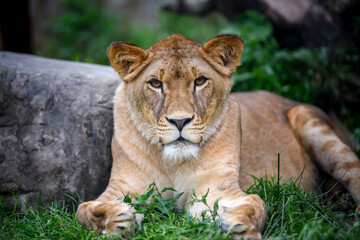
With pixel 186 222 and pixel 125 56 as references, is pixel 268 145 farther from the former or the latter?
pixel 125 56

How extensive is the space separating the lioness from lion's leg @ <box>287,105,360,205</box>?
144 mm

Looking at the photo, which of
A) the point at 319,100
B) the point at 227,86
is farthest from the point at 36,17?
the point at 227,86

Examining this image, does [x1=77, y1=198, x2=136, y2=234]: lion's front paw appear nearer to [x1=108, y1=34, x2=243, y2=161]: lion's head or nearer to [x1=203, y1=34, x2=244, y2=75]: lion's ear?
[x1=108, y1=34, x2=243, y2=161]: lion's head

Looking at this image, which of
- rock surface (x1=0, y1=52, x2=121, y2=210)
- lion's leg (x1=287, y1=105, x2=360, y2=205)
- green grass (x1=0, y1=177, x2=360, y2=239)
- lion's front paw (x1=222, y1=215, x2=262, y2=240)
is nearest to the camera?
lion's front paw (x1=222, y1=215, x2=262, y2=240)

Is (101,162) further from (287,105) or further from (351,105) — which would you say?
(351,105)

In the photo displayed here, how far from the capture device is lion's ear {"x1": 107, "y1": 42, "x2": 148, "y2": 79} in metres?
3.41

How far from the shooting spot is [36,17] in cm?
1410

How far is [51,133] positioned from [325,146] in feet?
8.89

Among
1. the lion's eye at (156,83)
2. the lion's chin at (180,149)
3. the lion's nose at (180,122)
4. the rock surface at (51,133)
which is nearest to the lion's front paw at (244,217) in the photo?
the lion's chin at (180,149)

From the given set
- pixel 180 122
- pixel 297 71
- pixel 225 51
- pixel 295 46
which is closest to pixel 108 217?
pixel 180 122

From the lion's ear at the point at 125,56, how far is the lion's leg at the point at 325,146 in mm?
2131

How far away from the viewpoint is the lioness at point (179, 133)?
3.12m

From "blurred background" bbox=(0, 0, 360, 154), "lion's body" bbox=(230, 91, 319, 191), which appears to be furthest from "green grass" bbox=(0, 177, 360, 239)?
"blurred background" bbox=(0, 0, 360, 154)

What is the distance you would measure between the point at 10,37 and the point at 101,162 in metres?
3.53
